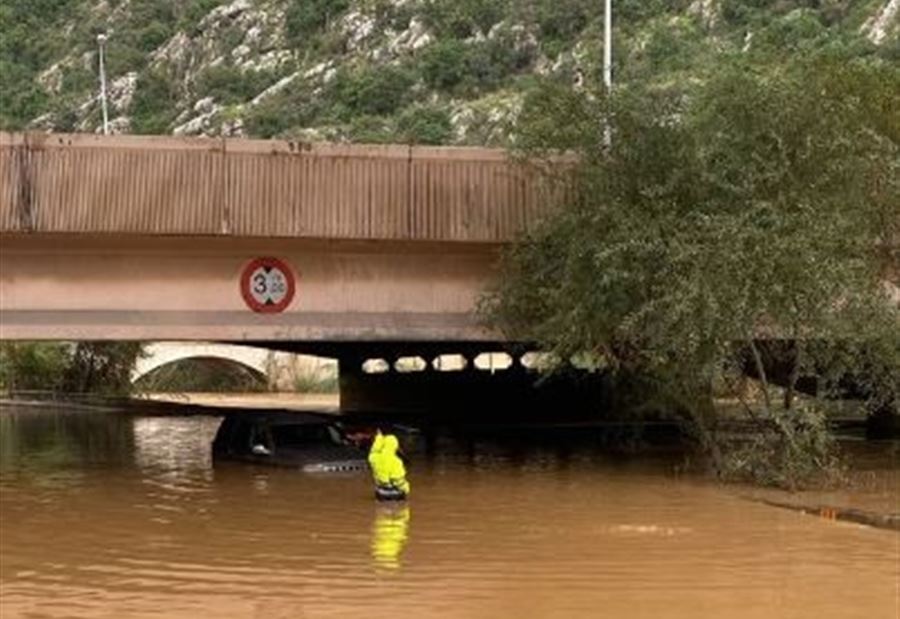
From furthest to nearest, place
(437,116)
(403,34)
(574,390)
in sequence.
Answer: (403,34) < (437,116) < (574,390)

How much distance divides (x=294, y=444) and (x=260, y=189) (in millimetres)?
4728

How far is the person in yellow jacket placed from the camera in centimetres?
1923

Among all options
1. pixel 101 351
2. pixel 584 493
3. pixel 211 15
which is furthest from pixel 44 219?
pixel 211 15

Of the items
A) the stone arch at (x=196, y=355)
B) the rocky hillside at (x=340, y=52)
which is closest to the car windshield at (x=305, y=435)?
the stone arch at (x=196, y=355)

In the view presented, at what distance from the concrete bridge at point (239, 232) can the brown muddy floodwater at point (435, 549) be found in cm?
275

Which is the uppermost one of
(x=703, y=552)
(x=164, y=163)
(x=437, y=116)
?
(x=437, y=116)

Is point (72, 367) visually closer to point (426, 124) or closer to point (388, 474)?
point (426, 124)

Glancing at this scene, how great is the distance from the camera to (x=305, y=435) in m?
25.3

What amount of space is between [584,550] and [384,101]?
247ft

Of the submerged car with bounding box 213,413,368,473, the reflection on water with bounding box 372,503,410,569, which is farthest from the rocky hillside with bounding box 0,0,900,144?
the reflection on water with bounding box 372,503,410,569

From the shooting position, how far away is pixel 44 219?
2186 centimetres

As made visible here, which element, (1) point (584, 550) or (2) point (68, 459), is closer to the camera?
(1) point (584, 550)

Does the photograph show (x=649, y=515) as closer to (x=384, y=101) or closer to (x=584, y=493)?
(x=584, y=493)

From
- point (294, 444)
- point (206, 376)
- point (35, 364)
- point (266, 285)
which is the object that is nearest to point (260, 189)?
point (266, 285)
